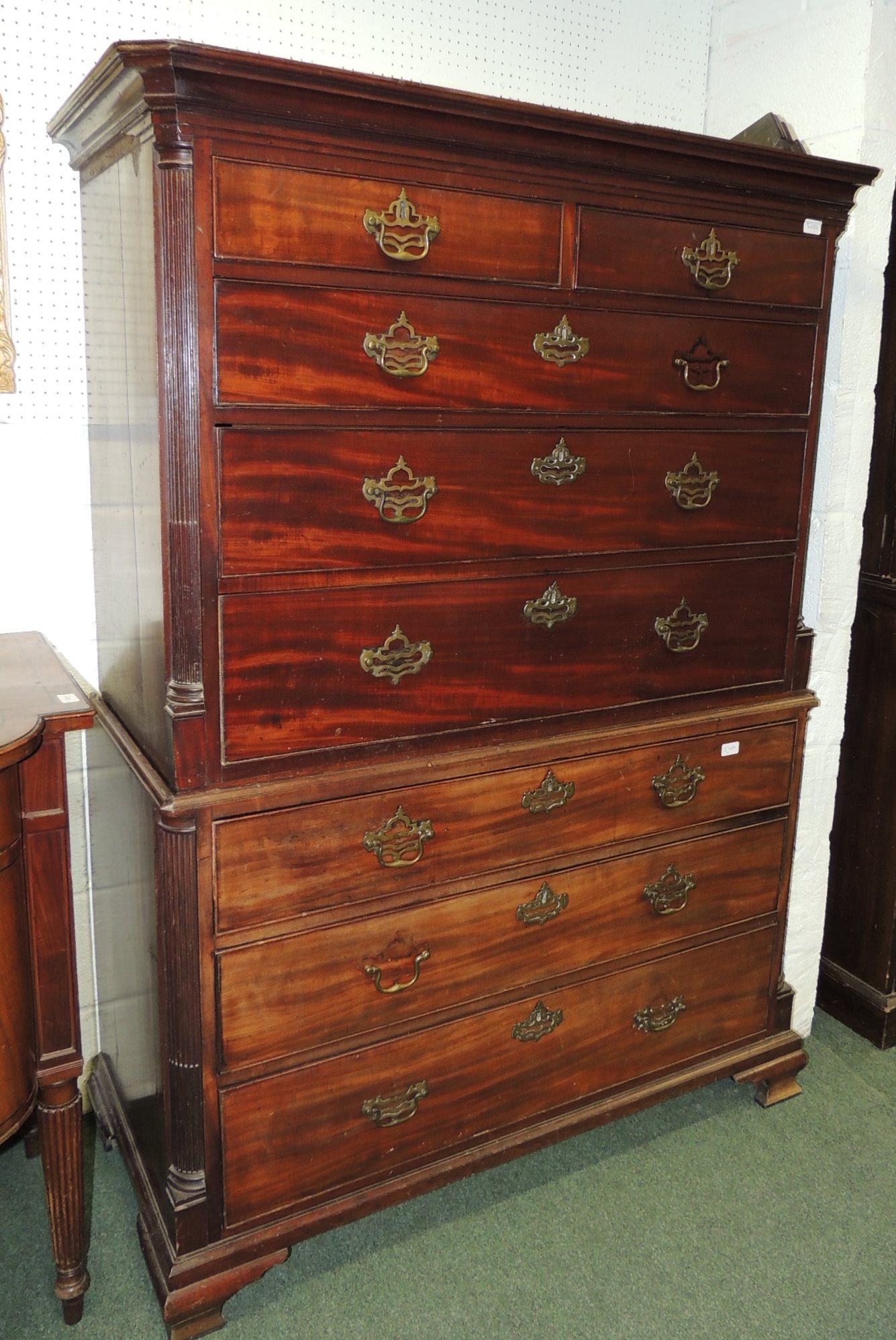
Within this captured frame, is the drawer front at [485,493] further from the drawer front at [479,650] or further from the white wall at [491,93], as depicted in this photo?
the white wall at [491,93]

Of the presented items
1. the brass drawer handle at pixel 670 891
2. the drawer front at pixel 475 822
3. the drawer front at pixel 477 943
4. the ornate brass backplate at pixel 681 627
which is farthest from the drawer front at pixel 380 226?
the brass drawer handle at pixel 670 891

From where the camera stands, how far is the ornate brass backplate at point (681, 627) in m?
2.22

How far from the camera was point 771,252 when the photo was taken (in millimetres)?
2193

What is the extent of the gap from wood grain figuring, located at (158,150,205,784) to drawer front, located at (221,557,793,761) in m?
0.06

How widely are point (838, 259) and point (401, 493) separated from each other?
1375 mm

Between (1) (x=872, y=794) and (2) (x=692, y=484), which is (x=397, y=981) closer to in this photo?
(2) (x=692, y=484)

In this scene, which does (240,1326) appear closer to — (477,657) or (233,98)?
(477,657)

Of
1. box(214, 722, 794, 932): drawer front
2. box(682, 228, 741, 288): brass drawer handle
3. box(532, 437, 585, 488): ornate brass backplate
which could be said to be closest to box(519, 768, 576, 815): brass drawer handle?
box(214, 722, 794, 932): drawer front

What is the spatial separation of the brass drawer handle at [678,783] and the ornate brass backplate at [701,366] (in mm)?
774

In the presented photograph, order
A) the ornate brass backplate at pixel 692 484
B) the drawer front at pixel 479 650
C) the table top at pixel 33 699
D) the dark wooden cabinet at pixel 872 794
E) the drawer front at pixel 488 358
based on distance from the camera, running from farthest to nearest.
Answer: the dark wooden cabinet at pixel 872 794 → the ornate brass backplate at pixel 692 484 → the drawer front at pixel 479 650 → the drawer front at pixel 488 358 → the table top at pixel 33 699

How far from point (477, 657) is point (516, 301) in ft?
2.09

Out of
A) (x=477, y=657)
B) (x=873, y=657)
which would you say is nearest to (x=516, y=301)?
(x=477, y=657)

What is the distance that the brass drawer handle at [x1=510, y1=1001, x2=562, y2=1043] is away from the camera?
7.33 feet

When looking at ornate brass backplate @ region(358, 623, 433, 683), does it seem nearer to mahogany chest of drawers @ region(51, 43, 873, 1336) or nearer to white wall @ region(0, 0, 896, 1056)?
mahogany chest of drawers @ region(51, 43, 873, 1336)
